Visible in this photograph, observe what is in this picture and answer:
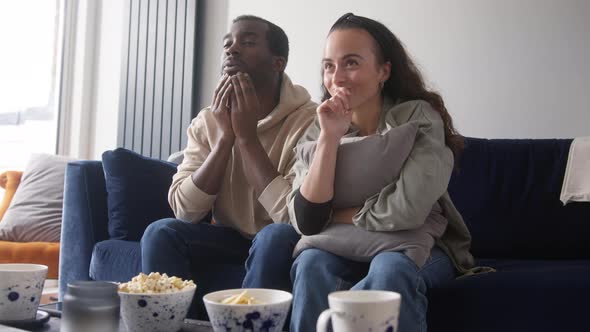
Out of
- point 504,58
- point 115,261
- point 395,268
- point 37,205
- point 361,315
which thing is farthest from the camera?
point 37,205

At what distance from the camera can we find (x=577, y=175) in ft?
6.15

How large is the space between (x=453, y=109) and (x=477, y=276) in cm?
124

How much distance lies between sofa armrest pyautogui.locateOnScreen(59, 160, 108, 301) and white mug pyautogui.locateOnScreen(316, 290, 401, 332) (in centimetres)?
142

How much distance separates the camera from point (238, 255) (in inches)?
68.4

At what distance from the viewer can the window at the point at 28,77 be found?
3.73 metres

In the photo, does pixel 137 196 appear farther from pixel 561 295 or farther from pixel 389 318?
pixel 389 318

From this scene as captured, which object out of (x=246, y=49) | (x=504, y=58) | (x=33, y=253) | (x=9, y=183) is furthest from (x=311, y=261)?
(x=9, y=183)

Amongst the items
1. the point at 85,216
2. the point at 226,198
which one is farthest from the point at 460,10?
the point at 85,216

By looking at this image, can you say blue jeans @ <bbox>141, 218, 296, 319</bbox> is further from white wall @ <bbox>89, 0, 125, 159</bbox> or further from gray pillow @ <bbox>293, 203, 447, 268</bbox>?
white wall @ <bbox>89, 0, 125, 159</bbox>

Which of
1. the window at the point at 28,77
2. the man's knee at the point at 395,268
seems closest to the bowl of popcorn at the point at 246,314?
the man's knee at the point at 395,268

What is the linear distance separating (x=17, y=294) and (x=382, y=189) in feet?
2.41

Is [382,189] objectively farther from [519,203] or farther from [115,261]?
[115,261]

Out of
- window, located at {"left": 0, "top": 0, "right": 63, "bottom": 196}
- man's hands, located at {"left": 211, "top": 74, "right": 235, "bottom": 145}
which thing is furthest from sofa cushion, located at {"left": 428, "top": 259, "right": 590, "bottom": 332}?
window, located at {"left": 0, "top": 0, "right": 63, "bottom": 196}

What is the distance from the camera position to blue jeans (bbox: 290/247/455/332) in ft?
3.76
